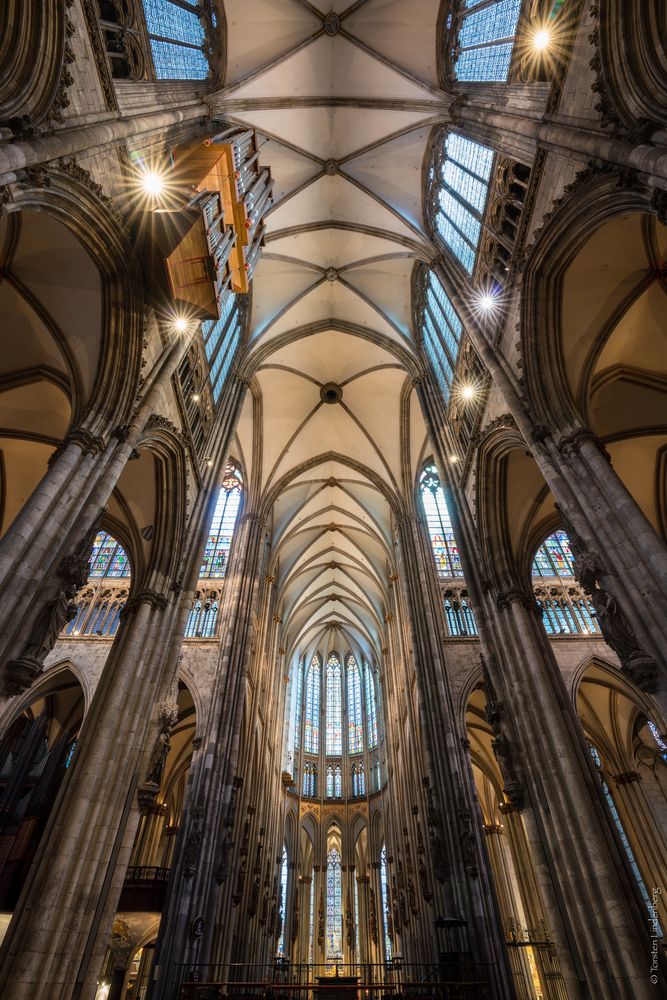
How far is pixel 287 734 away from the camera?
3128cm

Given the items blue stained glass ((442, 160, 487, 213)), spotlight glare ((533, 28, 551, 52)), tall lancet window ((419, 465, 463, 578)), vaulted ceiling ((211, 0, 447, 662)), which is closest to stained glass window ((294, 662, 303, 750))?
vaulted ceiling ((211, 0, 447, 662))

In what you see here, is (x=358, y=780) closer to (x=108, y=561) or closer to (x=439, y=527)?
(x=439, y=527)

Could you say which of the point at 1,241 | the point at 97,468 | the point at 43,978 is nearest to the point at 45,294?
the point at 1,241

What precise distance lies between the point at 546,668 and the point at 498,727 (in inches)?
52.7

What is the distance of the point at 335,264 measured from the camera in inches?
739

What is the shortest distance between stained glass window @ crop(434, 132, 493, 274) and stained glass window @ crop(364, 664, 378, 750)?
30.0 meters

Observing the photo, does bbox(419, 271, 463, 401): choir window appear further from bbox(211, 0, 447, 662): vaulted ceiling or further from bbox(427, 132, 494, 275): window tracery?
bbox(427, 132, 494, 275): window tracery

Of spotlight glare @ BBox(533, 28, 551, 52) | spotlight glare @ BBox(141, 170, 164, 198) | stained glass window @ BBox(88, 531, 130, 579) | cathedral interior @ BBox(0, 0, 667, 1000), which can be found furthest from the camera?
stained glass window @ BBox(88, 531, 130, 579)

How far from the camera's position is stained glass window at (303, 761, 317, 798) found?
33703mm

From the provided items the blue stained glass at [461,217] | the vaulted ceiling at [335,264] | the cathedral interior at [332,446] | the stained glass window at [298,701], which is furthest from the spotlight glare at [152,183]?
the stained glass window at [298,701]

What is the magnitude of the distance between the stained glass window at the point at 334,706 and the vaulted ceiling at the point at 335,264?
1017cm

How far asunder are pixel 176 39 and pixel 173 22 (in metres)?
0.32

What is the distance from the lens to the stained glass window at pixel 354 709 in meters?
35.5

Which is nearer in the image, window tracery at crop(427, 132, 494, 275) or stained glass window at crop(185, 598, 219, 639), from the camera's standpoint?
window tracery at crop(427, 132, 494, 275)
